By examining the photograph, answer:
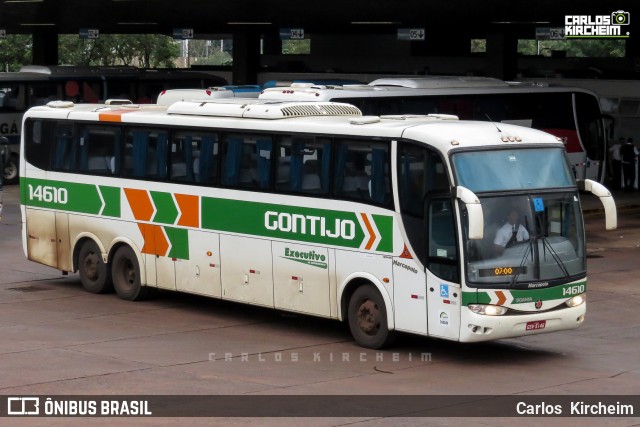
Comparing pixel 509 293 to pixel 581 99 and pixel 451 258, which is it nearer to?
pixel 451 258

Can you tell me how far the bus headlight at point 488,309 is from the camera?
46.5ft

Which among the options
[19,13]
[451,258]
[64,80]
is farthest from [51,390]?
[19,13]

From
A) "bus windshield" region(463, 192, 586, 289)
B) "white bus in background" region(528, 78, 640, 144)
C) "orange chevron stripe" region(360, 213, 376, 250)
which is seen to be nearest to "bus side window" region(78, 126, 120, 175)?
"orange chevron stripe" region(360, 213, 376, 250)

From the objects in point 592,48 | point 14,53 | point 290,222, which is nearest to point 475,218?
point 290,222

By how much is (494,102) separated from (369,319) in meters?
18.9

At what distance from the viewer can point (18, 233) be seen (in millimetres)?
27984

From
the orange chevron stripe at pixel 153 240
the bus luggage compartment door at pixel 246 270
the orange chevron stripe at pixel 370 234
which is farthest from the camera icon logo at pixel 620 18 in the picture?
the orange chevron stripe at pixel 370 234

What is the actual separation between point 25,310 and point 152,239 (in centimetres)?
206

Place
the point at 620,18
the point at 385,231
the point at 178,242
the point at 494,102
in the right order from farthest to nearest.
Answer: the point at 620,18 → the point at 494,102 → the point at 178,242 → the point at 385,231

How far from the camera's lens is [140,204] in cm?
1880

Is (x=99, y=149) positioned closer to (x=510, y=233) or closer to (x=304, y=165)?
(x=304, y=165)

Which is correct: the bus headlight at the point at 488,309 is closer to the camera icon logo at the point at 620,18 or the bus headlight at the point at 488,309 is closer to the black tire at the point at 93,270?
the black tire at the point at 93,270

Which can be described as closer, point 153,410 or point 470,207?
point 153,410

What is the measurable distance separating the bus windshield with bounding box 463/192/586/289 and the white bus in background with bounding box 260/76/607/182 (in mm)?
12460
